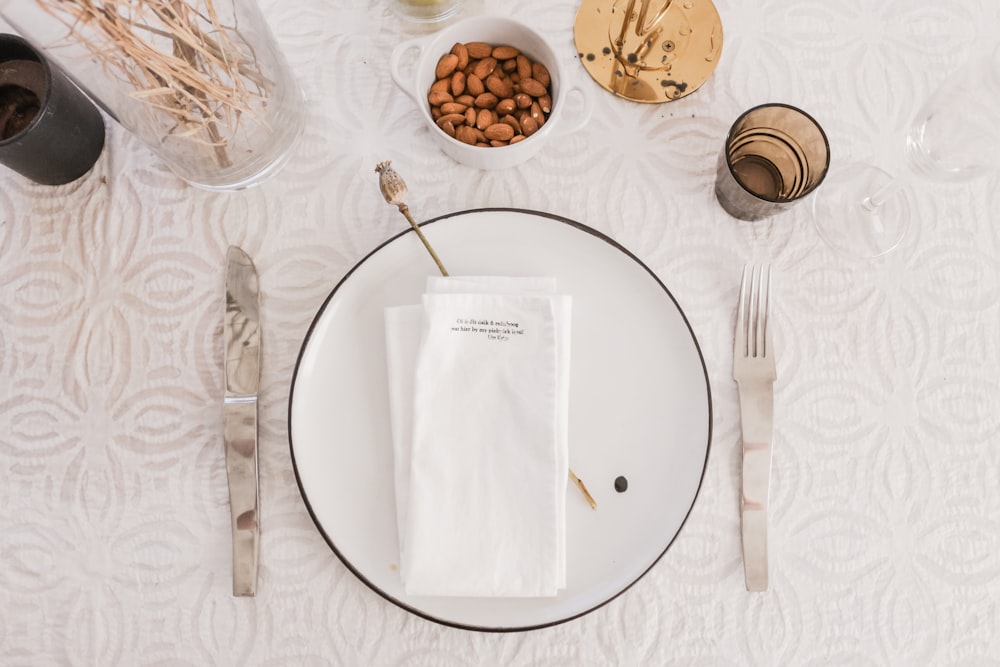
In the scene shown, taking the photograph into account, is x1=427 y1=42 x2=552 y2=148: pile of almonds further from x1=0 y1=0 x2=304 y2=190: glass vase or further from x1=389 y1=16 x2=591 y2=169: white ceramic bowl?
x1=0 y1=0 x2=304 y2=190: glass vase

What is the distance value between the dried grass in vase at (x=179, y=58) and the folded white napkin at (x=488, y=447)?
7.9 inches

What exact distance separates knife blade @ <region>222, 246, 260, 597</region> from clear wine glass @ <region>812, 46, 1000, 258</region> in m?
0.47

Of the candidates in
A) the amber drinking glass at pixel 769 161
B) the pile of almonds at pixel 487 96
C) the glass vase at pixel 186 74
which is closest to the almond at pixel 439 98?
the pile of almonds at pixel 487 96

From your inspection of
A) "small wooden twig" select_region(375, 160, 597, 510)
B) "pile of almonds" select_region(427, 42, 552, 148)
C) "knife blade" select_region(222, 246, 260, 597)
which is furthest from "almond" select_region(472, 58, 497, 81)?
"knife blade" select_region(222, 246, 260, 597)

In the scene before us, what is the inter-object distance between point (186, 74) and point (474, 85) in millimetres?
207

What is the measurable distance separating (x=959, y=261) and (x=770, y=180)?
0.57ft

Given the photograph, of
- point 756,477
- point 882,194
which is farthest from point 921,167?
point 756,477

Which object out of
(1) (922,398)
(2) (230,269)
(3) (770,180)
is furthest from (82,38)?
(1) (922,398)

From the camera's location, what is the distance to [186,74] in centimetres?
41

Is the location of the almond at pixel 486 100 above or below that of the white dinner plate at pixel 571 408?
above

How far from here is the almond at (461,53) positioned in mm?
519

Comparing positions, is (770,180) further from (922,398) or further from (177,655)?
(177,655)

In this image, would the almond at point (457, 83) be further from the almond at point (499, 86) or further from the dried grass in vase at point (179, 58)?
the dried grass in vase at point (179, 58)

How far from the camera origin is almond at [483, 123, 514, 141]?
514mm
